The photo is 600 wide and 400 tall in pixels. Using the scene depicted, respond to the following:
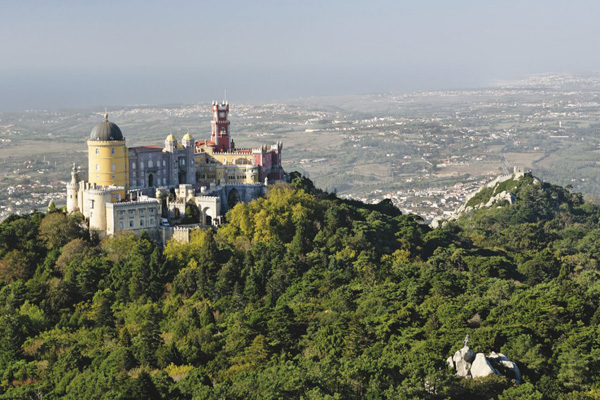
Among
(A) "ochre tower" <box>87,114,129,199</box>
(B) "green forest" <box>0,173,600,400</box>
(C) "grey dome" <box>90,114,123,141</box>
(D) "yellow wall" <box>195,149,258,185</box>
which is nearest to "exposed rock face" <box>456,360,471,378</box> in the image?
(B) "green forest" <box>0,173,600,400</box>

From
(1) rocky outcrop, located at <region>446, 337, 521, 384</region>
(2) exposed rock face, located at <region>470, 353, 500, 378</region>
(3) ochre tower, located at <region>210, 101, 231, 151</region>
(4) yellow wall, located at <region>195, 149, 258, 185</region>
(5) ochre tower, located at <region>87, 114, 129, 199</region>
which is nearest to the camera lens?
(2) exposed rock face, located at <region>470, 353, 500, 378</region>

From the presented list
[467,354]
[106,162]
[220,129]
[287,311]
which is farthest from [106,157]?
[467,354]

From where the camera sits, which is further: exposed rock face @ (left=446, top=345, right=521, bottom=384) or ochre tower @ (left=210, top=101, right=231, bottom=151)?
ochre tower @ (left=210, top=101, right=231, bottom=151)

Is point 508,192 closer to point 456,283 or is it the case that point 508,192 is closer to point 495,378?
point 456,283

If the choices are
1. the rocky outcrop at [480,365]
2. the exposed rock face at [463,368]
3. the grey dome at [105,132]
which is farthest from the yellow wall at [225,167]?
the exposed rock face at [463,368]

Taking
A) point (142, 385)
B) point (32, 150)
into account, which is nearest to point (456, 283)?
point (142, 385)

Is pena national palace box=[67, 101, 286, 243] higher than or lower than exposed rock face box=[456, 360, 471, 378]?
higher

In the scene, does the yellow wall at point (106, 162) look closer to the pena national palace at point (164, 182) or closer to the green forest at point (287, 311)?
the pena national palace at point (164, 182)

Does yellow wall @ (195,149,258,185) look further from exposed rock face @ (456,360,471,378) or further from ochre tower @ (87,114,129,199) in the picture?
exposed rock face @ (456,360,471,378)
